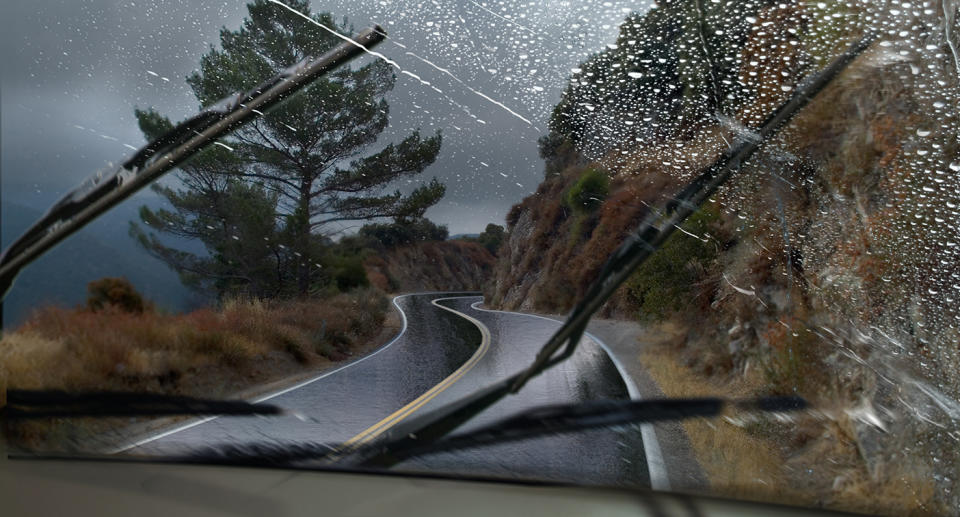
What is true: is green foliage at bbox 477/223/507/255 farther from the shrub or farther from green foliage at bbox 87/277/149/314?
green foliage at bbox 87/277/149/314

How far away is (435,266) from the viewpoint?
2.13m

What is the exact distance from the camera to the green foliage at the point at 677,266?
176cm

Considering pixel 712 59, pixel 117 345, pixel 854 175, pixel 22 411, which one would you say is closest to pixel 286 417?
pixel 117 345

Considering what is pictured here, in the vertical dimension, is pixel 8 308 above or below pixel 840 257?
above

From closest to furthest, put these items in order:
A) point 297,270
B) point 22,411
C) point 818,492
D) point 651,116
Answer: point 818,492
point 651,116
point 297,270
point 22,411

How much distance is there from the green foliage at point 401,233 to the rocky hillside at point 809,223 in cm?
39

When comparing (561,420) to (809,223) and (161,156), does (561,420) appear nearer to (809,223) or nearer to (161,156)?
(809,223)

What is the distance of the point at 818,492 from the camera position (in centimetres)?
171

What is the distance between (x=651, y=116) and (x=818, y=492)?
112 centimetres

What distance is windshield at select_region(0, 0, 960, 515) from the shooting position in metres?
1.74

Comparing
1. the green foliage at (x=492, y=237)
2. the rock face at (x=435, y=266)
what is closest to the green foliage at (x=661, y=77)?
the green foliage at (x=492, y=237)

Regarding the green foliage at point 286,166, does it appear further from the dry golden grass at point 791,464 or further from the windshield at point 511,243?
the dry golden grass at point 791,464

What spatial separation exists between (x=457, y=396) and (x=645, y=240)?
2.31 ft

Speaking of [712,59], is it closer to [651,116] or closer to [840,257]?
[651,116]
